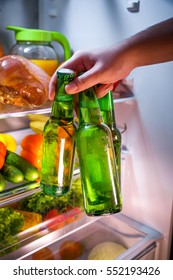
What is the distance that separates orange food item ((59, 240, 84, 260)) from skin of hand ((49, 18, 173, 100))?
3.17 feet

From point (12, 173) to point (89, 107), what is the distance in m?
0.57

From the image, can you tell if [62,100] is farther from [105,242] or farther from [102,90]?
[105,242]

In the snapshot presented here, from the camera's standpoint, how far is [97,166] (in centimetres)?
52

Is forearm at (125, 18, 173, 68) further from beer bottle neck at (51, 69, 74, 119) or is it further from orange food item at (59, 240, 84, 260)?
orange food item at (59, 240, 84, 260)

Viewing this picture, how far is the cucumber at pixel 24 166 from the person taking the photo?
103 cm

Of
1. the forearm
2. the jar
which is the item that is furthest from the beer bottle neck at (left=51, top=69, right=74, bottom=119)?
the jar

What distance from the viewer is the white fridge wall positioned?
1.15 meters

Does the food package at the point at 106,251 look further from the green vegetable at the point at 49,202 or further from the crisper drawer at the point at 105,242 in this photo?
the green vegetable at the point at 49,202

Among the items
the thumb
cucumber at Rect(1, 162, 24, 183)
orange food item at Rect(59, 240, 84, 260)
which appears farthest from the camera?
orange food item at Rect(59, 240, 84, 260)

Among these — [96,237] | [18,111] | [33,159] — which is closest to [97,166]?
[18,111]

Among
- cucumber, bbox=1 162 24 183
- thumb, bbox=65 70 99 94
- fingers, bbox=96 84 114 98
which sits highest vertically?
thumb, bbox=65 70 99 94

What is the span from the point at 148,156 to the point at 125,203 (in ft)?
0.89

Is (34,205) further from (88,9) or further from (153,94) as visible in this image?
(88,9)

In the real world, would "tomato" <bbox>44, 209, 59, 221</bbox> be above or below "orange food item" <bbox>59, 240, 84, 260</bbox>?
above
